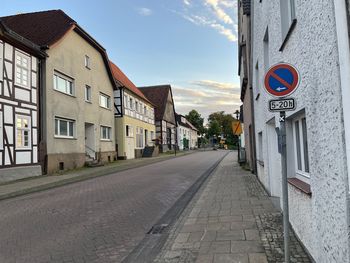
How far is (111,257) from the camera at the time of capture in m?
5.26

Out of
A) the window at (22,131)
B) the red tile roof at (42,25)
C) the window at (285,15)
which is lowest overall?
the window at (22,131)

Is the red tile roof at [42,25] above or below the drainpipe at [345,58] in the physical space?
above

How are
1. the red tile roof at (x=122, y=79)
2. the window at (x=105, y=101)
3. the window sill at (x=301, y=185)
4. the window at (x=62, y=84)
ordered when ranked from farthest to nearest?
the red tile roof at (x=122, y=79) → the window at (x=105, y=101) → the window at (x=62, y=84) → the window sill at (x=301, y=185)

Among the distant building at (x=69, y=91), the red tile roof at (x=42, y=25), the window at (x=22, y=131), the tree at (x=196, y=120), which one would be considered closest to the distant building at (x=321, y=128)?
the window at (x=22, y=131)

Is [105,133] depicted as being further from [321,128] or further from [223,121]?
[223,121]

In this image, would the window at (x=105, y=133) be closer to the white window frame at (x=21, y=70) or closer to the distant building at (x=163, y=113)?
the white window frame at (x=21, y=70)

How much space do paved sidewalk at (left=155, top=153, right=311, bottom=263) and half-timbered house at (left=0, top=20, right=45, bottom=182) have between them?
10446 mm

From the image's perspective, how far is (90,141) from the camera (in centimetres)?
2633

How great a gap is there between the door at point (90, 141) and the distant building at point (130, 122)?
629 cm

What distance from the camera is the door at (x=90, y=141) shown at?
26.2 metres

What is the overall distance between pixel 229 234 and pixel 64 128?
57.8 feet

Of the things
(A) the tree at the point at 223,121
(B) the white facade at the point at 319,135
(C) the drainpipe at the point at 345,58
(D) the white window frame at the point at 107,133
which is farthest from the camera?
(A) the tree at the point at 223,121

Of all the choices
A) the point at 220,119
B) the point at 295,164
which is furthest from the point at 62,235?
the point at 220,119

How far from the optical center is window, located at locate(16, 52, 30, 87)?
1733 centimetres
